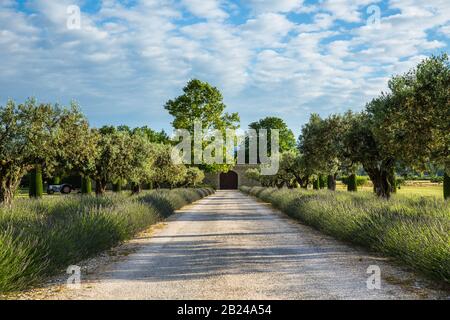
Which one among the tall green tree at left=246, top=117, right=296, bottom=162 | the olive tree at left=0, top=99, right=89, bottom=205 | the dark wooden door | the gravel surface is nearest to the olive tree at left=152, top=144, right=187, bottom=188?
the olive tree at left=0, top=99, right=89, bottom=205

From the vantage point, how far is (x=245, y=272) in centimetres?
945

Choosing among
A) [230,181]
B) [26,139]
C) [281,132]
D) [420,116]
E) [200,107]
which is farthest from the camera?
[230,181]

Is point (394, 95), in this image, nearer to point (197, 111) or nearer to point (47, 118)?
point (47, 118)

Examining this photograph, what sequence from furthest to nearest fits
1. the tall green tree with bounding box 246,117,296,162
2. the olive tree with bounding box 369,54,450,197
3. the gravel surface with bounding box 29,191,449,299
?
the tall green tree with bounding box 246,117,296,162, the olive tree with bounding box 369,54,450,197, the gravel surface with bounding box 29,191,449,299

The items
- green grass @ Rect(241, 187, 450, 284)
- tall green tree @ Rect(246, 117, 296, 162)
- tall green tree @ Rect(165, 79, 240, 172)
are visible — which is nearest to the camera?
green grass @ Rect(241, 187, 450, 284)

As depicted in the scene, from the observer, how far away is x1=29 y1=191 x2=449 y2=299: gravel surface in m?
7.64

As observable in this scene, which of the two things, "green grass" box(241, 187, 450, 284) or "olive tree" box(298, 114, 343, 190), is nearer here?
"green grass" box(241, 187, 450, 284)

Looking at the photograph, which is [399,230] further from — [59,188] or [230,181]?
[230,181]

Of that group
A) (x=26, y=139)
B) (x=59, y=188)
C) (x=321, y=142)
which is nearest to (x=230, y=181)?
(x=59, y=188)

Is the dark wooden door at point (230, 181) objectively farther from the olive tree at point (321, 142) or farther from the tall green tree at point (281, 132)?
the olive tree at point (321, 142)

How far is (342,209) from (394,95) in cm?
464

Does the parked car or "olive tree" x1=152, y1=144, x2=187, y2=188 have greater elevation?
"olive tree" x1=152, y1=144, x2=187, y2=188

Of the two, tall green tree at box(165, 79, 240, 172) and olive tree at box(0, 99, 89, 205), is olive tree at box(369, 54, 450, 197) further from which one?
tall green tree at box(165, 79, 240, 172)
